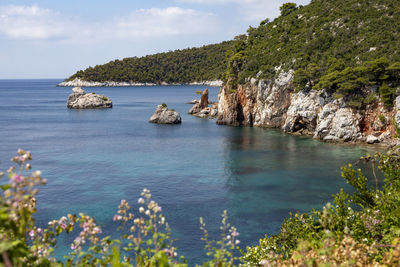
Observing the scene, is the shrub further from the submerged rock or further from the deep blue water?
the deep blue water

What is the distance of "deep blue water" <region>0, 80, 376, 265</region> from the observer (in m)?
30.7

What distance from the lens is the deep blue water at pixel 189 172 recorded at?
3073cm

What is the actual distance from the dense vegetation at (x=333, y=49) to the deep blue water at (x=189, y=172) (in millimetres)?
11639

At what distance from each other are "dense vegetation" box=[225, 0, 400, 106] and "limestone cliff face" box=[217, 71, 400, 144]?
198 centimetres

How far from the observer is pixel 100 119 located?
99688 mm

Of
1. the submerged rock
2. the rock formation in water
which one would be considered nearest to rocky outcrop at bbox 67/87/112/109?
the rock formation in water

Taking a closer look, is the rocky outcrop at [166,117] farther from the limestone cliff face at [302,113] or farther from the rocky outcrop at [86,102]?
the rocky outcrop at [86,102]

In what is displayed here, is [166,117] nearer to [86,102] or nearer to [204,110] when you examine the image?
[204,110]

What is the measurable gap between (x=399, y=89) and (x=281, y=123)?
2503cm

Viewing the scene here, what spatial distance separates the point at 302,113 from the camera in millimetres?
65188

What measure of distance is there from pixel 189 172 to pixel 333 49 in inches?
1757

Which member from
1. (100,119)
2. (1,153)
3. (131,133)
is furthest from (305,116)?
(100,119)

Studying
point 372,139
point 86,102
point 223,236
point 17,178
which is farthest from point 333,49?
point 86,102

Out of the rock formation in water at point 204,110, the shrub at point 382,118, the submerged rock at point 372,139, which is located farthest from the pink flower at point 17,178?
the rock formation in water at point 204,110
